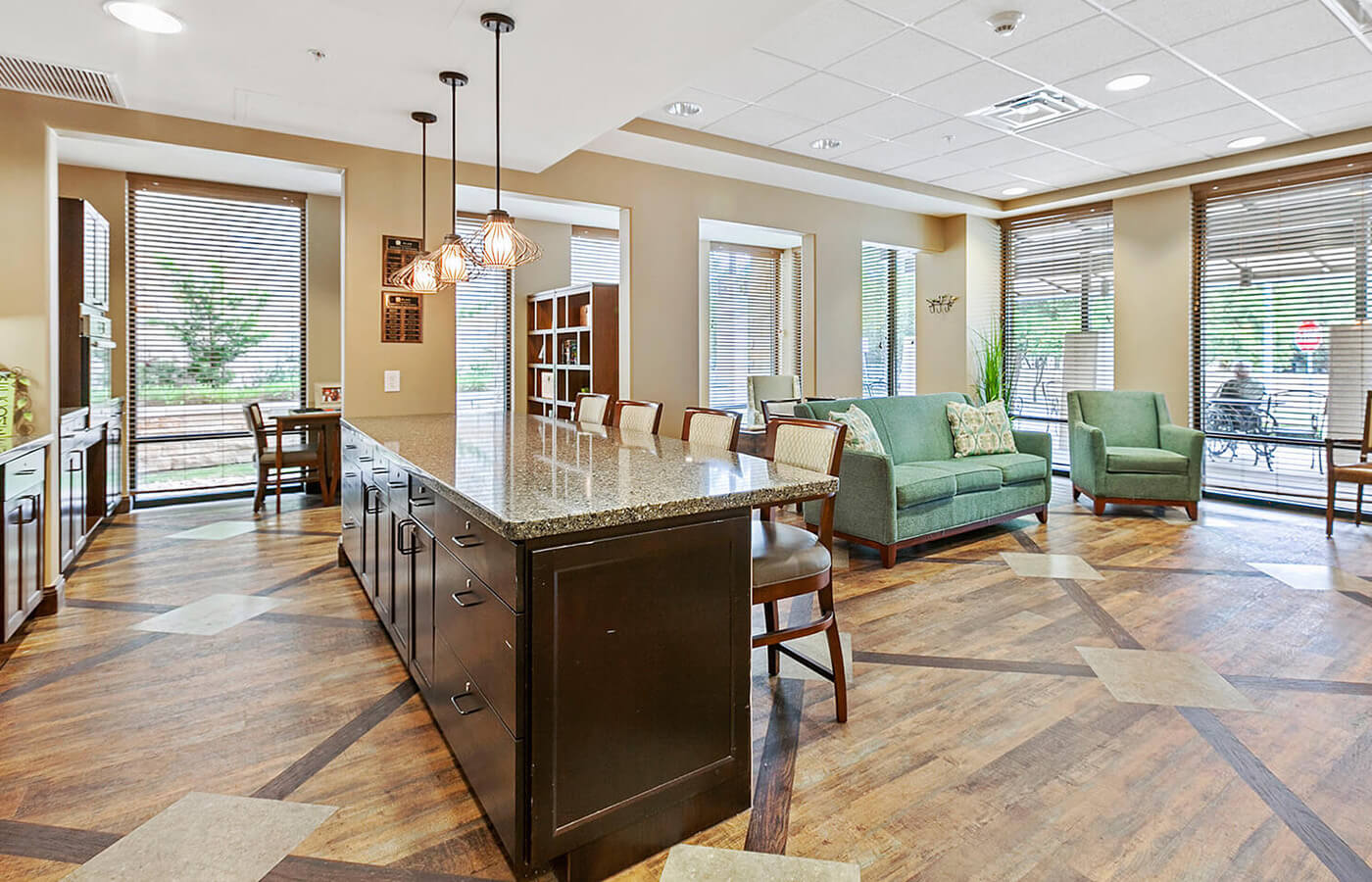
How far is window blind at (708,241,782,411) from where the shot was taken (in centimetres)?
900

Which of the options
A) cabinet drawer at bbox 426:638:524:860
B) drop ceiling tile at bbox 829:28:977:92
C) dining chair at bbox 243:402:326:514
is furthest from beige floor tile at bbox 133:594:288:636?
drop ceiling tile at bbox 829:28:977:92

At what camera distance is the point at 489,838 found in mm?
1803

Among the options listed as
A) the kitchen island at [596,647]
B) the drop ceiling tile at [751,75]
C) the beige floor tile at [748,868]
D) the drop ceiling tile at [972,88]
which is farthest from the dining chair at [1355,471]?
the beige floor tile at [748,868]

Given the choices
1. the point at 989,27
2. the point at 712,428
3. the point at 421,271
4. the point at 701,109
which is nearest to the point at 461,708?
the point at 712,428

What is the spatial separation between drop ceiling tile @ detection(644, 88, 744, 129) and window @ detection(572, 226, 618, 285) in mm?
3018

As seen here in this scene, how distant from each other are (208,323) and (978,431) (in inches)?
244

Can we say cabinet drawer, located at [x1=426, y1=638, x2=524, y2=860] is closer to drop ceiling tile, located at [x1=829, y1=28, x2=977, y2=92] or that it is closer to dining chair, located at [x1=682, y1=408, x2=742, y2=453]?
dining chair, located at [x1=682, y1=408, x2=742, y2=453]

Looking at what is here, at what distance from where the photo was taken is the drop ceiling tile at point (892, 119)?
4.71m

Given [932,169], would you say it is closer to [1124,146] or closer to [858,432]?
[1124,146]

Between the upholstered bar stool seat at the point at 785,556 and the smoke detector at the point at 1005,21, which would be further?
the smoke detector at the point at 1005,21

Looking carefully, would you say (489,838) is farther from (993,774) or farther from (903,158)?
(903,158)

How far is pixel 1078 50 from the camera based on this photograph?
12.7 ft

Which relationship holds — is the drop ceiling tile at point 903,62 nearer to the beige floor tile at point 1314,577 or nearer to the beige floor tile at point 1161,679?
the beige floor tile at point 1161,679

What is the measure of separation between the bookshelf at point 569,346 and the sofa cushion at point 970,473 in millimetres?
2532
